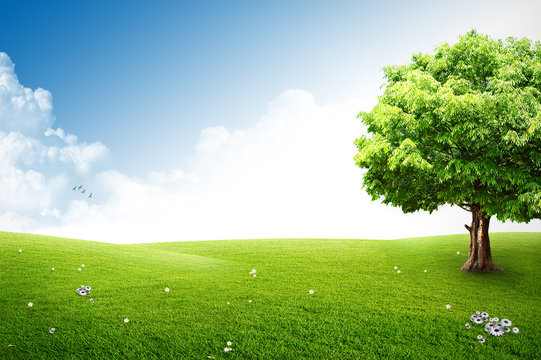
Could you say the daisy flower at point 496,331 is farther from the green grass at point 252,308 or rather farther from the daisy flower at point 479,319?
the daisy flower at point 479,319

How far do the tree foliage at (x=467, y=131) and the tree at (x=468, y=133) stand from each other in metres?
0.04

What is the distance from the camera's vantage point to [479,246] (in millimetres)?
18422

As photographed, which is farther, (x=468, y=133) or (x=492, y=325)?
(x=468, y=133)

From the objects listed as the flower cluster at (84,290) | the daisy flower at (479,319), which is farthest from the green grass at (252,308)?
the flower cluster at (84,290)

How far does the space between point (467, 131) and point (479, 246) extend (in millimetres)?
7227

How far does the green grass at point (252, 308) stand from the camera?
348 inches

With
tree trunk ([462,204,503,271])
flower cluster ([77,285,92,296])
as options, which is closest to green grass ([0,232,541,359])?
flower cluster ([77,285,92,296])

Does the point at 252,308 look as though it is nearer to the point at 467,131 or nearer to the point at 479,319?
the point at 479,319

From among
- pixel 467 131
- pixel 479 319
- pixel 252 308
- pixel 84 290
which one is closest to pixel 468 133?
pixel 467 131

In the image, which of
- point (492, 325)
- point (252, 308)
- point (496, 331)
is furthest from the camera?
point (252, 308)

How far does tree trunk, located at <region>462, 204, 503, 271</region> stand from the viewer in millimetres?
18297

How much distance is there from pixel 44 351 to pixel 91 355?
1.21 meters

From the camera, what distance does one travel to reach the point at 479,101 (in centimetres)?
1395

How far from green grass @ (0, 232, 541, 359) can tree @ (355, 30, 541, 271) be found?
4040mm
